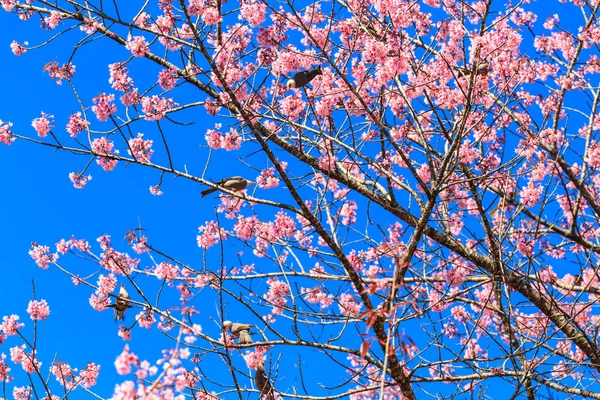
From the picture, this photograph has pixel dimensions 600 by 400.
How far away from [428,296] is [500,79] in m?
2.50

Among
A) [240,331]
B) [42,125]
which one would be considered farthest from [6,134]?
[240,331]

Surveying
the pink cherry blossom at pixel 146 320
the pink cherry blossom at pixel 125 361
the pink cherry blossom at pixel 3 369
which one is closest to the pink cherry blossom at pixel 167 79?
the pink cherry blossom at pixel 146 320

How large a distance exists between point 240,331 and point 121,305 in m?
1.14

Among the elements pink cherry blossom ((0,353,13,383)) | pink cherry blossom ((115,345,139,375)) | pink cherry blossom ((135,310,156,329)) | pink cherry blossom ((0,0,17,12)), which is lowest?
pink cherry blossom ((115,345,139,375))

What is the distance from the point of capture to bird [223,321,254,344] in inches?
226

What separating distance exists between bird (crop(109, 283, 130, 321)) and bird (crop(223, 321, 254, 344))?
3.14 ft

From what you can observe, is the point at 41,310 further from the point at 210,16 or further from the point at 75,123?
the point at 210,16

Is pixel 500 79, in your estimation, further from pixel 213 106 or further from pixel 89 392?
pixel 89 392

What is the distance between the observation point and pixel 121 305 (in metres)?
5.79

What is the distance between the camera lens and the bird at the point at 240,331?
5734mm

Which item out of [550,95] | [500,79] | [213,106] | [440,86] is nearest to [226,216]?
[213,106]

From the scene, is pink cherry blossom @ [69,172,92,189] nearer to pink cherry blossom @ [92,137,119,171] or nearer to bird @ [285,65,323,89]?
pink cherry blossom @ [92,137,119,171]

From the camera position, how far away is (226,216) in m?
7.21

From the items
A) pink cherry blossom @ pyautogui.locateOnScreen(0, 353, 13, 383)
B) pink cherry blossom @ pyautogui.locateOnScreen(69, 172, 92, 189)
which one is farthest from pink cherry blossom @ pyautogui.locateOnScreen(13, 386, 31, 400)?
pink cherry blossom @ pyautogui.locateOnScreen(69, 172, 92, 189)
